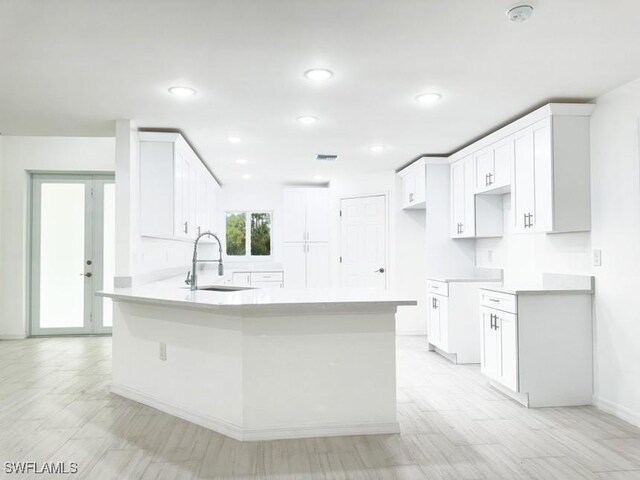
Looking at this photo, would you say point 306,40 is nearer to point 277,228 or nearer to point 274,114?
point 274,114

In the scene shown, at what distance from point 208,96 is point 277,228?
4929mm

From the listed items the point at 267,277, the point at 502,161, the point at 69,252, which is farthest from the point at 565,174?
the point at 69,252

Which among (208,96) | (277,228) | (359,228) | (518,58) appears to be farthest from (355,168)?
(518,58)

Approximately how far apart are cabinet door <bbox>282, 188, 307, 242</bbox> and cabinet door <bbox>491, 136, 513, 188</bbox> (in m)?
3.84

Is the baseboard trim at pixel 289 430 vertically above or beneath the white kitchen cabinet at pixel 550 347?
beneath

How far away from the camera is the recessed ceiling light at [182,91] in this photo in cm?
330

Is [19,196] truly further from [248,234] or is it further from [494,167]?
[494,167]

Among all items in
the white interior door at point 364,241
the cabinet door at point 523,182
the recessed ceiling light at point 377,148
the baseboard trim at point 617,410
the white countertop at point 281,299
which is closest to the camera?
the white countertop at point 281,299

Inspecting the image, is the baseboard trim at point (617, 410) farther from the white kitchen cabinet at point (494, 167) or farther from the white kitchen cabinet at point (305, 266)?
the white kitchen cabinet at point (305, 266)

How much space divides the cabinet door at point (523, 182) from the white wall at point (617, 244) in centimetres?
44

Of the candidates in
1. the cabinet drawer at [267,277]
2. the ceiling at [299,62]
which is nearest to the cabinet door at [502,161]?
the ceiling at [299,62]

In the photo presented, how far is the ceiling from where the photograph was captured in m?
2.29

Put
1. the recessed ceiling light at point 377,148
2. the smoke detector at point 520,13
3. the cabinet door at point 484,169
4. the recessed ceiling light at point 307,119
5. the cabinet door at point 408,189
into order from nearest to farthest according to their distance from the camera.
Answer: the smoke detector at point 520,13
the recessed ceiling light at point 307,119
the cabinet door at point 484,169
the recessed ceiling light at point 377,148
the cabinet door at point 408,189

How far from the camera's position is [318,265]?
307 inches
